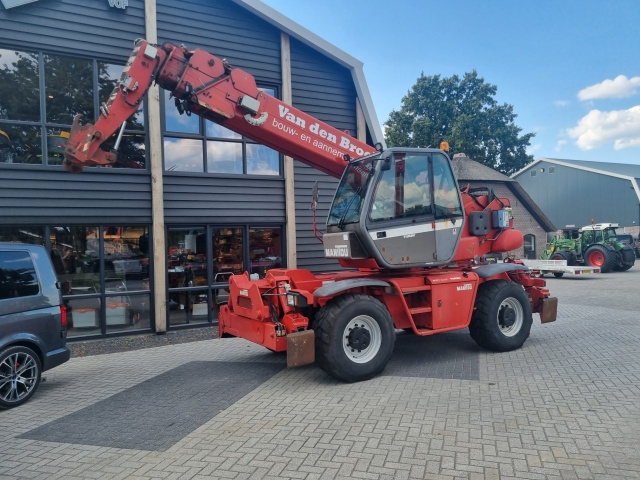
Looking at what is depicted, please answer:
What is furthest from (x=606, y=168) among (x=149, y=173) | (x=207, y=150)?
(x=149, y=173)

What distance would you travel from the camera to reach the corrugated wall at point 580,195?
35.9 meters

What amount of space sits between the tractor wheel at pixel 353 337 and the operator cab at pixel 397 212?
0.72m

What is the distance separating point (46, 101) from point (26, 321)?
4.90 m

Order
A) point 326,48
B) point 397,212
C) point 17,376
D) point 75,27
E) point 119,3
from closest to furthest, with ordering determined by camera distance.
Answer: point 17,376, point 397,212, point 75,27, point 119,3, point 326,48

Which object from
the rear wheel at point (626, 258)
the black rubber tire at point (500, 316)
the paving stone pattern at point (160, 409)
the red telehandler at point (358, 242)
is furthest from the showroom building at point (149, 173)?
the rear wheel at point (626, 258)

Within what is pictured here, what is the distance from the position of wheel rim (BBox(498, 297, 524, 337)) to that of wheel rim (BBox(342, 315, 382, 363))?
2.27 meters

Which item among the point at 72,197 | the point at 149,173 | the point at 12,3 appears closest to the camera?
the point at 12,3

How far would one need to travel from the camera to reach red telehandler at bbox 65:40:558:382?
570cm

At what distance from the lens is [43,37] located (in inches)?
336

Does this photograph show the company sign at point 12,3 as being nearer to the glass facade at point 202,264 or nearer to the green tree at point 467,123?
the glass facade at point 202,264

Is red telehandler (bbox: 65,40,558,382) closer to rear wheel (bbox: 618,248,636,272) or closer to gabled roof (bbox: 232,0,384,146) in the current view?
gabled roof (bbox: 232,0,384,146)

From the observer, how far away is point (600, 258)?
21984mm

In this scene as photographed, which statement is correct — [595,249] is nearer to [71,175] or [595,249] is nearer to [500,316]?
[500,316]

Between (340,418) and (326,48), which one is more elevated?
(326,48)
